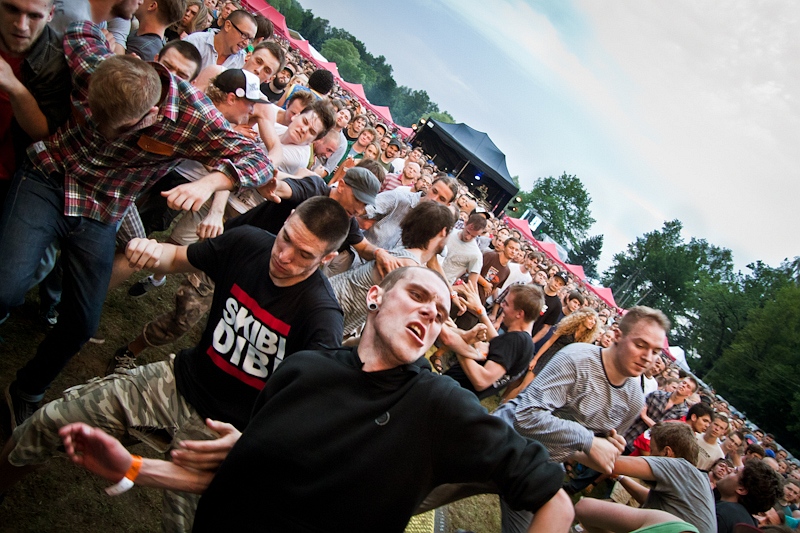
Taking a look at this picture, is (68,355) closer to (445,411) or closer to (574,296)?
(445,411)

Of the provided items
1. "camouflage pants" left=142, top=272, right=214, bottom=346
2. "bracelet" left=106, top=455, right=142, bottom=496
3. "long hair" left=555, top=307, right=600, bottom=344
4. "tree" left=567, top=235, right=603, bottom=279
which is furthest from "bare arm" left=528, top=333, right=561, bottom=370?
"tree" left=567, top=235, right=603, bottom=279

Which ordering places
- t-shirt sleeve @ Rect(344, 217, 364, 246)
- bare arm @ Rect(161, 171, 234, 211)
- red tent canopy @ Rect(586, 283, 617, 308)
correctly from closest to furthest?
1. bare arm @ Rect(161, 171, 234, 211)
2. t-shirt sleeve @ Rect(344, 217, 364, 246)
3. red tent canopy @ Rect(586, 283, 617, 308)

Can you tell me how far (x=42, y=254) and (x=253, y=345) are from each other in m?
1.14

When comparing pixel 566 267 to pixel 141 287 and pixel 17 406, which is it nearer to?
pixel 141 287

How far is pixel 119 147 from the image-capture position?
2.29m

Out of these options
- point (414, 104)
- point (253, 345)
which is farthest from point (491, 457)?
point (414, 104)

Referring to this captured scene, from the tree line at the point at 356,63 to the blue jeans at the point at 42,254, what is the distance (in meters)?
62.8

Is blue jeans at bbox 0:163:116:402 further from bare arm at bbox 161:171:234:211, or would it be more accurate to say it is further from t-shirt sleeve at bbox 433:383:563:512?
t-shirt sleeve at bbox 433:383:563:512

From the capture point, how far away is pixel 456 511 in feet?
15.2

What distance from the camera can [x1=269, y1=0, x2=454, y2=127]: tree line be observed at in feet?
238

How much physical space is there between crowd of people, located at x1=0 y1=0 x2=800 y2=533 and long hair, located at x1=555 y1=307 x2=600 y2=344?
90.6 inches

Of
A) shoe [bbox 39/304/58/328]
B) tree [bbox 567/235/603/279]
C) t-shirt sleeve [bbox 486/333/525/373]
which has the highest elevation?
tree [bbox 567/235/603/279]

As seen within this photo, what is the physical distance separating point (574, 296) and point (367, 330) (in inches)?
298

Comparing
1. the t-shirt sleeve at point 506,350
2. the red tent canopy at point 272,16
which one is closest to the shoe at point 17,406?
the t-shirt sleeve at point 506,350
